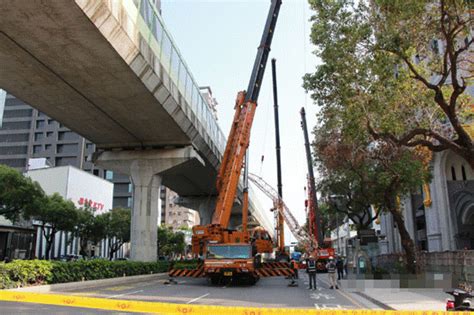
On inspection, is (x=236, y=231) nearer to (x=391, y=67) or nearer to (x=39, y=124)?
(x=391, y=67)

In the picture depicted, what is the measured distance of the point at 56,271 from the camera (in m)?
18.5

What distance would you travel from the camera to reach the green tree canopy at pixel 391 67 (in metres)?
13.9

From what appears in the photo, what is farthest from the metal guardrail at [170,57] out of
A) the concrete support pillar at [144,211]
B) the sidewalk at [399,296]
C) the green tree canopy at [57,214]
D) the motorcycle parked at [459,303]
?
the green tree canopy at [57,214]

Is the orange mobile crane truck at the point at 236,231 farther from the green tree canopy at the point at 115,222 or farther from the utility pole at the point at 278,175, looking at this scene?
the green tree canopy at the point at 115,222

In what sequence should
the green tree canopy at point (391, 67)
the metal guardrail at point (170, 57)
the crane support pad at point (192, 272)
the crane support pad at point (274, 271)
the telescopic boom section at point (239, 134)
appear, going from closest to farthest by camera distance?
1. the green tree canopy at point (391, 67)
2. the metal guardrail at point (170, 57)
3. the crane support pad at point (192, 272)
4. the crane support pad at point (274, 271)
5. the telescopic boom section at point (239, 134)

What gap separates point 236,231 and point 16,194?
21831 mm

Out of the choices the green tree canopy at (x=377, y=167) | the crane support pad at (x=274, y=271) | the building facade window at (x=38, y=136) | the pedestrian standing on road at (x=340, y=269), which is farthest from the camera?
the building facade window at (x=38, y=136)

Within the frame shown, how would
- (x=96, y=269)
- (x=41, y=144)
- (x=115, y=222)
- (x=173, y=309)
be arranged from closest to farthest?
(x=173, y=309), (x=96, y=269), (x=115, y=222), (x=41, y=144)

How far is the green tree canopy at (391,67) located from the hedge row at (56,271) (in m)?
14.0

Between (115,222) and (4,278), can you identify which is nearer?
(4,278)

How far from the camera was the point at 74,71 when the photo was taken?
1858 cm

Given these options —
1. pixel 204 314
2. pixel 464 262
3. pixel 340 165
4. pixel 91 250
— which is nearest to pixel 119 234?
pixel 91 250

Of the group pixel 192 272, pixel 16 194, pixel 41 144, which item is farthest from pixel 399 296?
pixel 41 144

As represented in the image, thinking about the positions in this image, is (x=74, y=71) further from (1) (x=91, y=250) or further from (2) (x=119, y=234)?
(1) (x=91, y=250)
